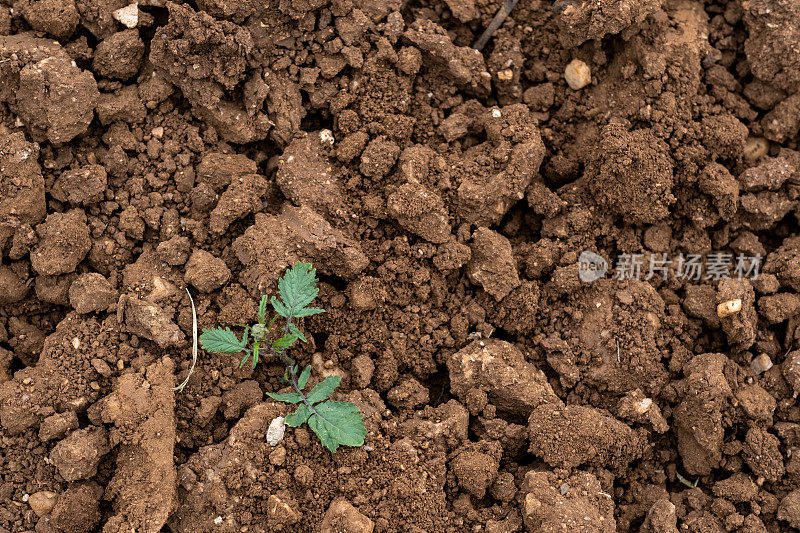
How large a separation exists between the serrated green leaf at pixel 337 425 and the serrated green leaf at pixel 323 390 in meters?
0.03

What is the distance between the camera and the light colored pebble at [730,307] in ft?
9.31

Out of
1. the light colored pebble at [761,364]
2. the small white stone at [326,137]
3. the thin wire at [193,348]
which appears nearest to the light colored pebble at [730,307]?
the light colored pebble at [761,364]

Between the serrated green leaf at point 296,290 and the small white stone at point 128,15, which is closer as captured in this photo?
the serrated green leaf at point 296,290

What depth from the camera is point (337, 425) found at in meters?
2.46

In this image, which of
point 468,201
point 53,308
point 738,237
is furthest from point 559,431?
point 53,308

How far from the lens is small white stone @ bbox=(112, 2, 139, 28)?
9.10 feet

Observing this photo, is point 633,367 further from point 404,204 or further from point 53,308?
point 53,308

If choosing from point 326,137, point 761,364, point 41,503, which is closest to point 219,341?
point 41,503

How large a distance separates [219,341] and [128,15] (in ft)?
4.68

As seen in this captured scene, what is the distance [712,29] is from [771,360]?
5.22 ft

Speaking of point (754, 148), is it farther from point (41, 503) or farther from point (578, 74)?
point (41, 503)

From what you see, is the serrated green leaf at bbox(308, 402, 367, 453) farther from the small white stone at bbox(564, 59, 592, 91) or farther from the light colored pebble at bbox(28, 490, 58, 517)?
the small white stone at bbox(564, 59, 592, 91)

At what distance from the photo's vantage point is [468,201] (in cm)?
290

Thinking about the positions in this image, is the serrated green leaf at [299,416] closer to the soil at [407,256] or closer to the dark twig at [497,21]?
A: the soil at [407,256]
